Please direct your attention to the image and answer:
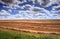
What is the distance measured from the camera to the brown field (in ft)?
6.99

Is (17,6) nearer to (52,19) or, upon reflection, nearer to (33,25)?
(33,25)

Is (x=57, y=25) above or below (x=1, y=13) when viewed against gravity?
below

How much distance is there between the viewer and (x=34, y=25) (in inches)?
86.0

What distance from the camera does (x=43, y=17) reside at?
2.17m

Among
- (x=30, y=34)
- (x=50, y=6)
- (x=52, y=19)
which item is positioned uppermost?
(x=50, y=6)

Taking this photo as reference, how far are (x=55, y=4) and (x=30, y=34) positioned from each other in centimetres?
53

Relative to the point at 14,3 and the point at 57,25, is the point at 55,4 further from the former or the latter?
the point at 14,3

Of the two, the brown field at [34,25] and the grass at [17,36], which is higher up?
the brown field at [34,25]

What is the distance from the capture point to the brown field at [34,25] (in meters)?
2.13

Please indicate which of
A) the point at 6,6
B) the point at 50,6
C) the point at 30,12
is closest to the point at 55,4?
the point at 50,6

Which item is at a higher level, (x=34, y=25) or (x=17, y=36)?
(x=34, y=25)

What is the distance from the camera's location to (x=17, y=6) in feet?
7.34

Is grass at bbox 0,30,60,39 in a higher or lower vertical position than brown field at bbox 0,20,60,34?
lower

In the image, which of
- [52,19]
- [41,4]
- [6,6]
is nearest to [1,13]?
[6,6]
